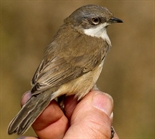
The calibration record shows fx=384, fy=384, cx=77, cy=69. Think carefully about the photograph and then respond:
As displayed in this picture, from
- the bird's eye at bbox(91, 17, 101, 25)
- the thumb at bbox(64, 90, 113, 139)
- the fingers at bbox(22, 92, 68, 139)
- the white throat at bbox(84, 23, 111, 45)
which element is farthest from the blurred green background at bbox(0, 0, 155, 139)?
the thumb at bbox(64, 90, 113, 139)

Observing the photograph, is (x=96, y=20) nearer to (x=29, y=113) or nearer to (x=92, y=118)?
(x=92, y=118)

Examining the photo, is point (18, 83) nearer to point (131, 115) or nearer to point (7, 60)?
point (7, 60)

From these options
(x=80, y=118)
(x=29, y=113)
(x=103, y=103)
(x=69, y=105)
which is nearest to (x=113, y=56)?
(x=69, y=105)

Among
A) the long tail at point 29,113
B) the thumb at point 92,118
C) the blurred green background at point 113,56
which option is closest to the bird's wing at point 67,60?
the long tail at point 29,113

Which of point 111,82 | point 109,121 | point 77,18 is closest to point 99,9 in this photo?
point 77,18

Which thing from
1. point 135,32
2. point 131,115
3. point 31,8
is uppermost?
point 31,8

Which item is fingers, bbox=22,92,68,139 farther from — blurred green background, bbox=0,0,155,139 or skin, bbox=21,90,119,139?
blurred green background, bbox=0,0,155,139
